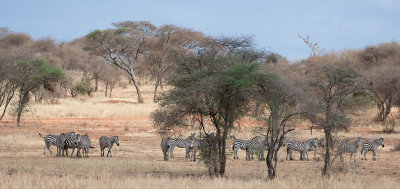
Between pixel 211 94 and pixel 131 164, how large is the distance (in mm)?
4866

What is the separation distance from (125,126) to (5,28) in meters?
59.6

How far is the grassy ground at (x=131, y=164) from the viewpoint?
13180 mm

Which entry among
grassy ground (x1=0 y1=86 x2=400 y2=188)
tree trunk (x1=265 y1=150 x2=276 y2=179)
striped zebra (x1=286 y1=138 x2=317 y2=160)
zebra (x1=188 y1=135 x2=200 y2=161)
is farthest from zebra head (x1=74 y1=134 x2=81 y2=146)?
tree trunk (x1=265 y1=150 x2=276 y2=179)

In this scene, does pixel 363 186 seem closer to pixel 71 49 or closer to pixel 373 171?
pixel 373 171

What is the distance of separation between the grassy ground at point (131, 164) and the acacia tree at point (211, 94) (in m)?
1.38

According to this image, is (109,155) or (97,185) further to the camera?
(109,155)

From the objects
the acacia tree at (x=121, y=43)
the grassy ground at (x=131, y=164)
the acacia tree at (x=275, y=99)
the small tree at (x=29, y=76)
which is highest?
the acacia tree at (x=121, y=43)

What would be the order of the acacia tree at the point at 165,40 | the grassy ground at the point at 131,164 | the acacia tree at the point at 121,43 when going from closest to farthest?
1. the grassy ground at the point at 131,164
2. the acacia tree at the point at 121,43
3. the acacia tree at the point at 165,40

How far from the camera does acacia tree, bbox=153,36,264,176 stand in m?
15.6

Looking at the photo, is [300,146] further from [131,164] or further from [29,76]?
[29,76]

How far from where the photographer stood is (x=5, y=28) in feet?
284

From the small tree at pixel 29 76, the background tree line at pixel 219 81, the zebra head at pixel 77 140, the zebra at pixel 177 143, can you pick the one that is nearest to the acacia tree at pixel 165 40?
the background tree line at pixel 219 81

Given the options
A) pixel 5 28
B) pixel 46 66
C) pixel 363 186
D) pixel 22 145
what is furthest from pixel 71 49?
pixel 363 186

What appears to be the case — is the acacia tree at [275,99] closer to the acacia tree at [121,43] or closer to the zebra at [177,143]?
the zebra at [177,143]
